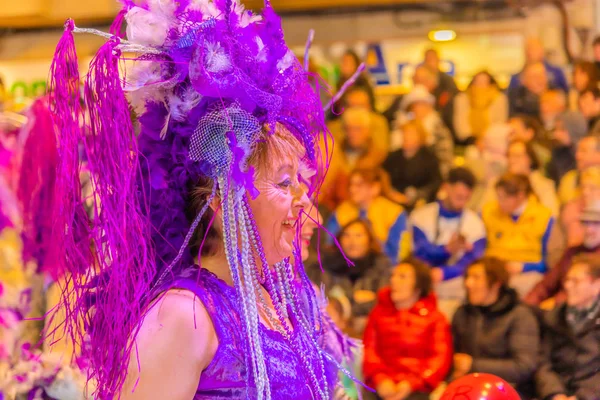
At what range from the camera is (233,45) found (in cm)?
133

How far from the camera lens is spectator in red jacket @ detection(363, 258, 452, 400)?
3.51 metres

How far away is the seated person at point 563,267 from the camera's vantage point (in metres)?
3.45

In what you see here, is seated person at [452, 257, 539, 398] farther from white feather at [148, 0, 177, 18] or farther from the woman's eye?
white feather at [148, 0, 177, 18]

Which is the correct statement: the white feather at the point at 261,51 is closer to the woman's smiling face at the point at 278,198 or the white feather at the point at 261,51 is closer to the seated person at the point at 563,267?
the woman's smiling face at the point at 278,198

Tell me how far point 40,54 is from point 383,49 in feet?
7.51

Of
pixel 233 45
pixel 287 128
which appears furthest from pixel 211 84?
pixel 287 128

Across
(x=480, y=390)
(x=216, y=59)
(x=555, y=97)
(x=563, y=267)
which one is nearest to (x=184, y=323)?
(x=216, y=59)

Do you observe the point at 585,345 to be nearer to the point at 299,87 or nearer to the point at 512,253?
the point at 512,253

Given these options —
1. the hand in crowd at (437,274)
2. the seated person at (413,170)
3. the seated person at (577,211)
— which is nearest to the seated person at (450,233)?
the hand in crowd at (437,274)

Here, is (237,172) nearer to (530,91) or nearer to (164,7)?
(164,7)

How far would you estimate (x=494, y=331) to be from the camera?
138 inches

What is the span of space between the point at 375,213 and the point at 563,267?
1017 millimetres

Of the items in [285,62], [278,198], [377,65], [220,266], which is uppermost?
[377,65]

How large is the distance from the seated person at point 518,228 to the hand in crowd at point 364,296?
58 centimetres
